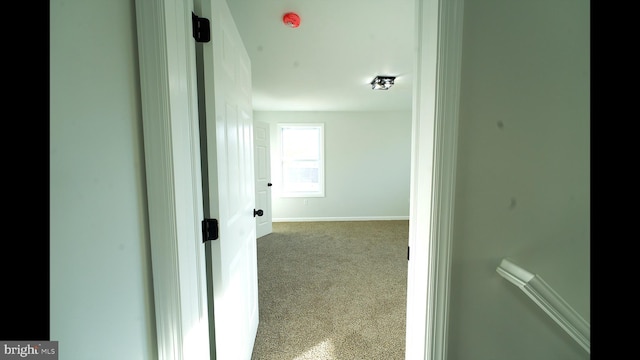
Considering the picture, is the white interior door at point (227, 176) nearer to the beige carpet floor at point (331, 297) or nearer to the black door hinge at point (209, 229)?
the black door hinge at point (209, 229)

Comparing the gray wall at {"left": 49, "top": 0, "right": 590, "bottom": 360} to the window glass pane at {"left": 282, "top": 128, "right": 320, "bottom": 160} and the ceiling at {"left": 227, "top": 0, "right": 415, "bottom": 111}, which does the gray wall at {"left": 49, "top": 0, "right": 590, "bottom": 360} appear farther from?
the window glass pane at {"left": 282, "top": 128, "right": 320, "bottom": 160}

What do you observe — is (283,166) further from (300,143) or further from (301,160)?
(300,143)

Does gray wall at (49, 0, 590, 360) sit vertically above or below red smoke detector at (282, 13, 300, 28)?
below

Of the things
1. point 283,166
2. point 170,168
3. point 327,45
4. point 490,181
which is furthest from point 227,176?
point 283,166

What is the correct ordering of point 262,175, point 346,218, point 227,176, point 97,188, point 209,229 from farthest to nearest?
point 346,218, point 262,175, point 227,176, point 209,229, point 97,188

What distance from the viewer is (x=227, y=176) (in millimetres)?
1008

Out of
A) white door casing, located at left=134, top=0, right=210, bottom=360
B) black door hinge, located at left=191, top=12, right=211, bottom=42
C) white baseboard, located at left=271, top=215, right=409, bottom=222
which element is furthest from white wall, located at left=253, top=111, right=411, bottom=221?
white door casing, located at left=134, top=0, right=210, bottom=360

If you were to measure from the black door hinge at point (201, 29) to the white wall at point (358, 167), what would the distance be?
3.76 m

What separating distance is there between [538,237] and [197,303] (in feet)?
4.18

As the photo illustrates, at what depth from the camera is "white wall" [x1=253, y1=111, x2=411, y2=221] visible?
4.58 metres

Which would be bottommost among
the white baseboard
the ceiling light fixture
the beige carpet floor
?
the beige carpet floor

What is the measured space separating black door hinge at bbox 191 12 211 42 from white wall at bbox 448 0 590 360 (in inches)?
37.2

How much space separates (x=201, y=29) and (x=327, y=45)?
1367mm

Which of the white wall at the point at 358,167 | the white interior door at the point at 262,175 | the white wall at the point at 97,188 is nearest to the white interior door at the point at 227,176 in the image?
the white wall at the point at 97,188
